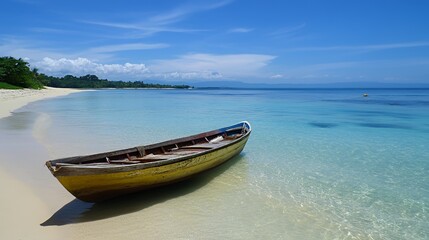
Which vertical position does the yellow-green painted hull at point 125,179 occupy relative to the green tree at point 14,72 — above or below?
below

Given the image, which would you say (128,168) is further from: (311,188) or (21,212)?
(311,188)

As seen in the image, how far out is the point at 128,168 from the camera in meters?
4.85

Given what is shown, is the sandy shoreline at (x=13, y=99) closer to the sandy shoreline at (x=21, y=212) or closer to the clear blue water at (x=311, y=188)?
the clear blue water at (x=311, y=188)

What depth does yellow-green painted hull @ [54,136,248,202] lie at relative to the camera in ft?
14.9

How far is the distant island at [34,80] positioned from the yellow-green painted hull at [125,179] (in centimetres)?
4761

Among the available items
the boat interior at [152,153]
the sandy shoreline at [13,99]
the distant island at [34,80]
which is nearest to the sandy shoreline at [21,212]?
the boat interior at [152,153]

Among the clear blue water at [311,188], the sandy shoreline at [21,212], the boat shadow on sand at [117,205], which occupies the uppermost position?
the sandy shoreline at [21,212]

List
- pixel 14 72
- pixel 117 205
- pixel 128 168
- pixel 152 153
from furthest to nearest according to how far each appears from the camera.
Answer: pixel 14 72 < pixel 152 153 < pixel 117 205 < pixel 128 168

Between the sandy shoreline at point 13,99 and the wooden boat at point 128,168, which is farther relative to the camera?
the sandy shoreline at point 13,99

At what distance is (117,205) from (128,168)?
940 mm

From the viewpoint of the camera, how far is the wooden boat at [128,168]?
4477 millimetres

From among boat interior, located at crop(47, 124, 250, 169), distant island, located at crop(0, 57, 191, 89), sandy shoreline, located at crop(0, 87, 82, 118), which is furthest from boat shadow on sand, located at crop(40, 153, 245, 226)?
distant island, located at crop(0, 57, 191, 89)

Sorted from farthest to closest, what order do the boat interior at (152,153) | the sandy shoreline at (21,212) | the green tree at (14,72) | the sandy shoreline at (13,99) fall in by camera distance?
the green tree at (14,72)
the sandy shoreline at (13,99)
the boat interior at (152,153)
the sandy shoreline at (21,212)

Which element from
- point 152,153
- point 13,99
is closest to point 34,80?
point 13,99
